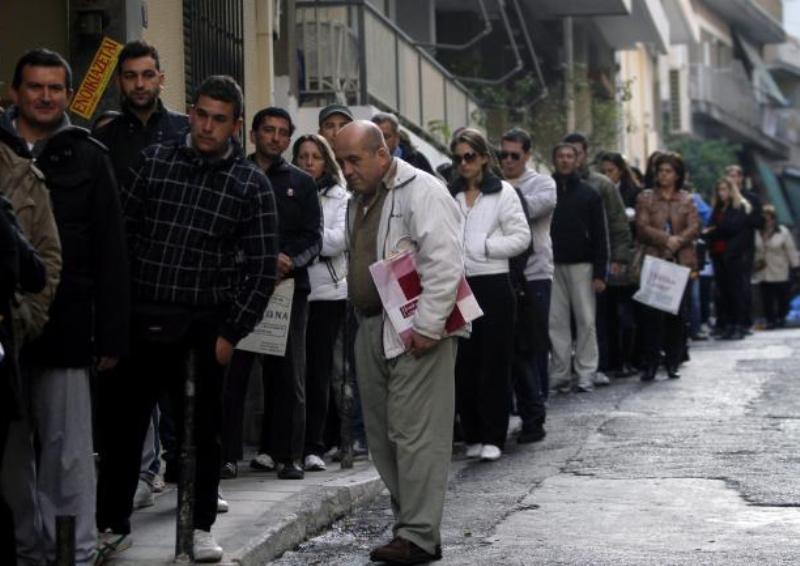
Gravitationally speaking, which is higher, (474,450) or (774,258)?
(774,258)

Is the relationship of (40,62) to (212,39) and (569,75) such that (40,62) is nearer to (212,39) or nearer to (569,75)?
(212,39)

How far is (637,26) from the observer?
38125 millimetres

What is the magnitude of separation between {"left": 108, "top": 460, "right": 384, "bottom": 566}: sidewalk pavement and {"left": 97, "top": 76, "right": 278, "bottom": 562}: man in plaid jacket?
19 centimetres

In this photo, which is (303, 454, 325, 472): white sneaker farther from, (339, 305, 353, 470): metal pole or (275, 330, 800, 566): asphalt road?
(275, 330, 800, 566): asphalt road

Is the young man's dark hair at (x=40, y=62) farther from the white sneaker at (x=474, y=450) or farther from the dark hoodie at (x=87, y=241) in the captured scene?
the white sneaker at (x=474, y=450)

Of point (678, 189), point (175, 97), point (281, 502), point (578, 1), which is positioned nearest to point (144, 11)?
point (175, 97)

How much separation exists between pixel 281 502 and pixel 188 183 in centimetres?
202

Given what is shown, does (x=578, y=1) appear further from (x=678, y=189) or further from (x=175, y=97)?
(x=175, y=97)

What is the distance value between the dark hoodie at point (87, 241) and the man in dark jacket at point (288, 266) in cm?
299

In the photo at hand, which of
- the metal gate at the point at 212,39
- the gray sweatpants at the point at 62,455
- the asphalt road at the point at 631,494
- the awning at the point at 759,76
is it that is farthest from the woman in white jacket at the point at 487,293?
the awning at the point at 759,76

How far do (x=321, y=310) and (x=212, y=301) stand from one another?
134 inches

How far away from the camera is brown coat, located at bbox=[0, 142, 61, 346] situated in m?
7.27

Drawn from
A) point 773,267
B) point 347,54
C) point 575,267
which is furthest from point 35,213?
point 773,267

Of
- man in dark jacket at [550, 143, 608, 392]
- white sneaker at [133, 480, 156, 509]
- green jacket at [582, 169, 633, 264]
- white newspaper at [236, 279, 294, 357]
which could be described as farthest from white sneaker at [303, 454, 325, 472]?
green jacket at [582, 169, 633, 264]
